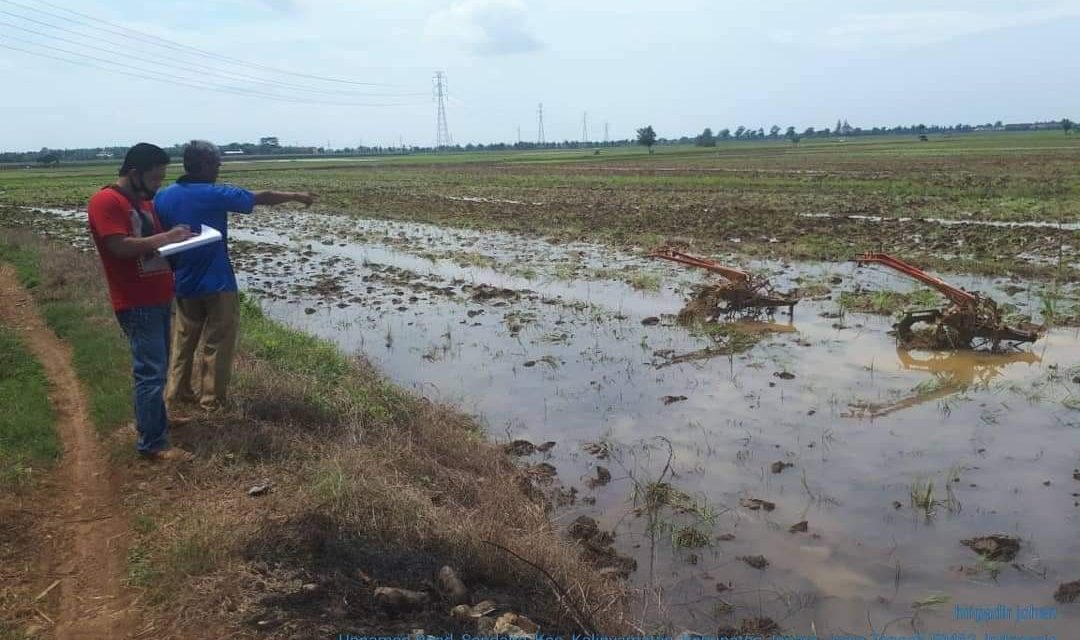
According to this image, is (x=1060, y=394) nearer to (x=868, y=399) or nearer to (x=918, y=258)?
(x=868, y=399)

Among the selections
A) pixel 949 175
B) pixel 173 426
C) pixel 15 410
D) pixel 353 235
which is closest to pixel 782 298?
pixel 173 426

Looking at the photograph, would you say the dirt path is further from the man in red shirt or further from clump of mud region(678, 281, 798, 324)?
clump of mud region(678, 281, 798, 324)

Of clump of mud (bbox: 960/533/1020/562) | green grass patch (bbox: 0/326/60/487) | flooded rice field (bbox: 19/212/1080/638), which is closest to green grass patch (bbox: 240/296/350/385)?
flooded rice field (bbox: 19/212/1080/638)

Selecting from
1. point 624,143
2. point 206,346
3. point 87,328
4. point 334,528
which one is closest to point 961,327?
A: point 334,528

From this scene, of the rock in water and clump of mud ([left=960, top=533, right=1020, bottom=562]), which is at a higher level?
the rock in water

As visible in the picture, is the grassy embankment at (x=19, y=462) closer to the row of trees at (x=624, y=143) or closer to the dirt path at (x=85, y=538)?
the dirt path at (x=85, y=538)

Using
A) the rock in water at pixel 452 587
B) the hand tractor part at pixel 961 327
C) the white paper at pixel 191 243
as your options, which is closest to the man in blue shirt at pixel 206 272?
the white paper at pixel 191 243

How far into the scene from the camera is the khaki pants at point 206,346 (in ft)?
17.0

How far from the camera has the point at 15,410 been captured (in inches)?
222

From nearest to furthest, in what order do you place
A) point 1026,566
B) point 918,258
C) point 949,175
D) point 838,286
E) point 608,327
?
point 1026,566
point 608,327
point 838,286
point 918,258
point 949,175

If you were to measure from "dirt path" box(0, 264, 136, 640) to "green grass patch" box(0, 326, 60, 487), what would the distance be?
9 cm

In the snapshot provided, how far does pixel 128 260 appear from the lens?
4500mm

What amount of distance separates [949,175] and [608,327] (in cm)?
2751

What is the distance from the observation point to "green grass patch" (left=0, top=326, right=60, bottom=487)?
4660mm
